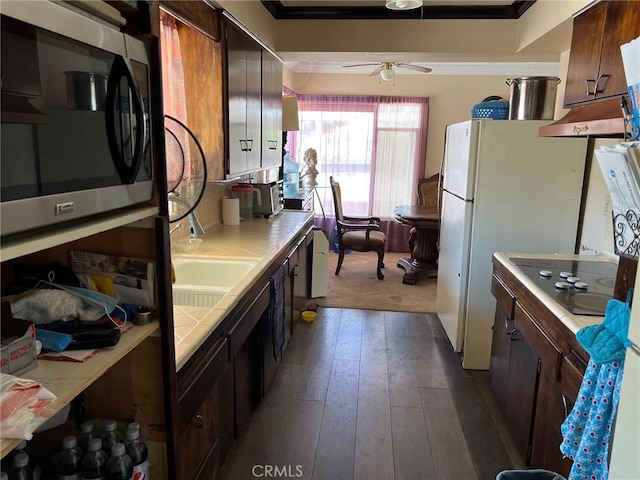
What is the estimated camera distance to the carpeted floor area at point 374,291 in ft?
14.7

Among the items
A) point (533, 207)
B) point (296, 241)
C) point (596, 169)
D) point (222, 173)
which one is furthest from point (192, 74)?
point (596, 169)

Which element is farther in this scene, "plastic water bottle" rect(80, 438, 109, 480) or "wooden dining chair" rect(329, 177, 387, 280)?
"wooden dining chair" rect(329, 177, 387, 280)

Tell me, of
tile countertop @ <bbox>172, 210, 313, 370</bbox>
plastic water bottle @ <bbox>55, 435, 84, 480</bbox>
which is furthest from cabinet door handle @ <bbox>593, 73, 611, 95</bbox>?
plastic water bottle @ <bbox>55, 435, 84, 480</bbox>

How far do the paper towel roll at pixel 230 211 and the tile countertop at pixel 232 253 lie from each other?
0.21 feet

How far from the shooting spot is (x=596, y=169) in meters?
2.81

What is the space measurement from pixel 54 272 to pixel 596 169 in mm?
2898

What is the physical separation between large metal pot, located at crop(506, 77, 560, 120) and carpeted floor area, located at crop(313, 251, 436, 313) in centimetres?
205

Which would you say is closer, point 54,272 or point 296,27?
point 54,272

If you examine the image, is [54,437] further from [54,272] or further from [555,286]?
[555,286]

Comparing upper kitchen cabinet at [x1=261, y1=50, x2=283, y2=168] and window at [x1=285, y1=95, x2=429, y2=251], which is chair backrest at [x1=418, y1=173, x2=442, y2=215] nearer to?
window at [x1=285, y1=95, x2=429, y2=251]

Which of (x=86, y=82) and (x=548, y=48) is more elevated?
(x=548, y=48)

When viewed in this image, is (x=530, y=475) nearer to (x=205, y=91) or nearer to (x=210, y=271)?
(x=210, y=271)

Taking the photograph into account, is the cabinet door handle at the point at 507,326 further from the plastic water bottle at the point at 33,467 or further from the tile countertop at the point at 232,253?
the plastic water bottle at the point at 33,467

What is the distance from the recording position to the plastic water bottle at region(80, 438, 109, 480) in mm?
1158
